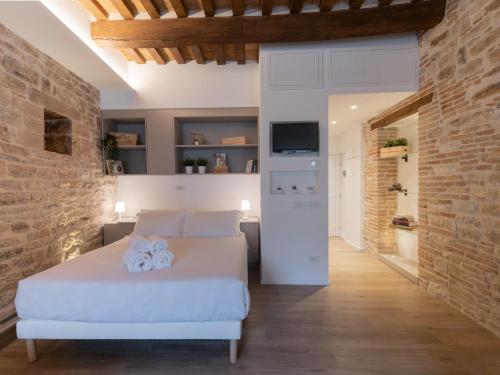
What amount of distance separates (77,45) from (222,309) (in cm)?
293

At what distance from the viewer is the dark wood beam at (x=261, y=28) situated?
105 inches

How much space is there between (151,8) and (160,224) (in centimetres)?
246

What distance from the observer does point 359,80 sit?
9.75ft

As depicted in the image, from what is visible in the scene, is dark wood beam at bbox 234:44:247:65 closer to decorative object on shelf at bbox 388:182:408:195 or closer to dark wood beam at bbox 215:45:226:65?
dark wood beam at bbox 215:45:226:65

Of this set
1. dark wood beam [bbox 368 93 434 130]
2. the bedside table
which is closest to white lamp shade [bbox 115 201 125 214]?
the bedside table

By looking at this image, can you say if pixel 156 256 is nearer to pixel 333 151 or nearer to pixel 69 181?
pixel 69 181

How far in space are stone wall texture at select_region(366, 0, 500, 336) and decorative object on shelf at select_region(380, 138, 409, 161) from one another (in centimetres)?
67

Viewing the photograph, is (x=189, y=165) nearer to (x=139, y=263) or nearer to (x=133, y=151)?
(x=133, y=151)

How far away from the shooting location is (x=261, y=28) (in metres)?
2.75

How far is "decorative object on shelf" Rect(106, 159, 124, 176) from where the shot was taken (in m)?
3.71

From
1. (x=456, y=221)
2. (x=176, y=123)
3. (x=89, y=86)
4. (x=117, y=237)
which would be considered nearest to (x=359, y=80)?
(x=456, y=221)

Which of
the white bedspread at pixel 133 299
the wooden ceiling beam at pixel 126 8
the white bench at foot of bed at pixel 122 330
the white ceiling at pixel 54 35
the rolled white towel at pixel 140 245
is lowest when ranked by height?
the white bench at foot of bed at pixel 122 330

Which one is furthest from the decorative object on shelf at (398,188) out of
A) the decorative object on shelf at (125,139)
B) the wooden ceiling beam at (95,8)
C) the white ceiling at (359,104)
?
the wooden ceiling beam at (95,8)

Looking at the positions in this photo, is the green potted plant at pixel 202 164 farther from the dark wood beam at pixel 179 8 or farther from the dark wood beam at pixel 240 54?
the dark wood beam at pixel 179 8
